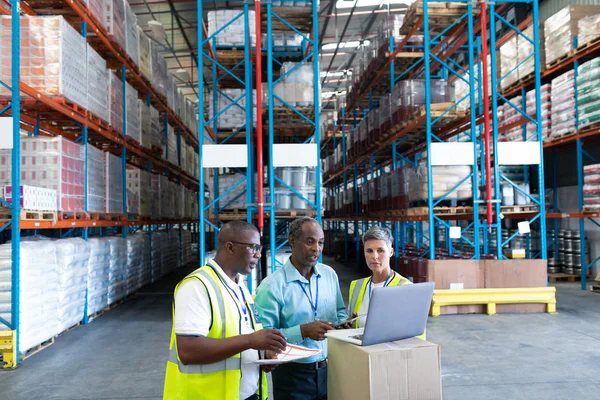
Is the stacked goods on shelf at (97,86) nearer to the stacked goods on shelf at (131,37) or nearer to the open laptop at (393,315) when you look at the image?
the stacked goods on shelf at (131,37)

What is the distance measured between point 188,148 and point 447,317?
13009mm

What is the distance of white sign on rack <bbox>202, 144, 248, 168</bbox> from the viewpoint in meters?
8.25

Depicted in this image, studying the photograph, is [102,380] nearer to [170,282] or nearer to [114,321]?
[114,321]

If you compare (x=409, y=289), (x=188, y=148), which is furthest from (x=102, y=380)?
(x=188, y=148)

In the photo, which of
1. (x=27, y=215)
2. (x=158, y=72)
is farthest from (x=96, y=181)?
(x=158, y=72)

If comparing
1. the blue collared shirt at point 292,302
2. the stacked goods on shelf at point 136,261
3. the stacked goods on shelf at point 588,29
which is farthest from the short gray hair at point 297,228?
the stacked goods on shelf at point 588,29

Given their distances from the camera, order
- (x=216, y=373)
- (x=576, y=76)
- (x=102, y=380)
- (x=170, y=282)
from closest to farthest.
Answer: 1. (x=216, y=373)
2. (x=102, y=380)
3. (x=576, y=76)
4. (x=170, y=282)

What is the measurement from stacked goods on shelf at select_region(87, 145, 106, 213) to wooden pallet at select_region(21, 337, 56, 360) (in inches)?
85.2

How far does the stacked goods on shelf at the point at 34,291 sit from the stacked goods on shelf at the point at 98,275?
58.0 inches

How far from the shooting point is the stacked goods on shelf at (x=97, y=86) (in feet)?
27.2

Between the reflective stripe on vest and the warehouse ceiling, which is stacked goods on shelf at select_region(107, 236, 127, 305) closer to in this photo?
the reflective stripe on vest

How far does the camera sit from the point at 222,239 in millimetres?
2428

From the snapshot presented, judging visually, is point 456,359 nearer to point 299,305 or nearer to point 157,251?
point 299,305

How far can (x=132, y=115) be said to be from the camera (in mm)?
10836
